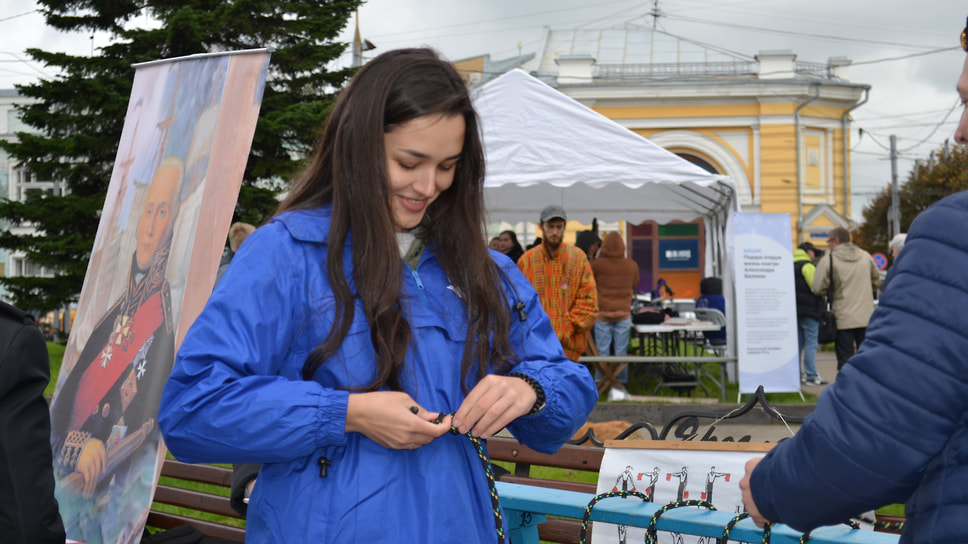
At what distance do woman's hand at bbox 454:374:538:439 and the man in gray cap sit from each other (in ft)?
21.4

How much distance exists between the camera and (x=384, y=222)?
1.65m

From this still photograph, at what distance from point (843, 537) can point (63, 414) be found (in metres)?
2.89

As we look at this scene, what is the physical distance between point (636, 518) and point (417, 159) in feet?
3.98

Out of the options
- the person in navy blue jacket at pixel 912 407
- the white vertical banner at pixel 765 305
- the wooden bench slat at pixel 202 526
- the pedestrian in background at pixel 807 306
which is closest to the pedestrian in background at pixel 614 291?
the white vertical banner at pixel 765 305

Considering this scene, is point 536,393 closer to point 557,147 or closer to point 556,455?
point 556,455

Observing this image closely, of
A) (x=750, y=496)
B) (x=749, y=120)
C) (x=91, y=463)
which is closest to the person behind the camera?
(x=750, y=496)

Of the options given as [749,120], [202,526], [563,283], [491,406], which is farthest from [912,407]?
[749,120]

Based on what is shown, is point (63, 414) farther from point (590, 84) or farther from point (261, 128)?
point (590, 84)

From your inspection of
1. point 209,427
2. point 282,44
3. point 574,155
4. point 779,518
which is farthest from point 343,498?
point 282,44

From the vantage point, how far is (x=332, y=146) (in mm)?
1752

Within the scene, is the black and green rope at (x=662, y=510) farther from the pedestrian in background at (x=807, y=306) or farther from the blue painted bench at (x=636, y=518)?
the pedestrian in background at (x=807, y=306)

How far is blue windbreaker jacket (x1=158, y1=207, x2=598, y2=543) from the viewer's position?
4.82 feet

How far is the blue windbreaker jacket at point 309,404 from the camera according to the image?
1468mm

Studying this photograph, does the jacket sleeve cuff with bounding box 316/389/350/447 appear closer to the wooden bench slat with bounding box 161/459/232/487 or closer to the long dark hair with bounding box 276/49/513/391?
the long dark hair with bounding box 276/49/513/391
